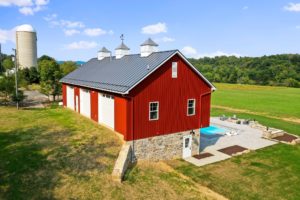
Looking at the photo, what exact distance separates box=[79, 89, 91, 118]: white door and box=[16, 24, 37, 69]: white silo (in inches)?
3212

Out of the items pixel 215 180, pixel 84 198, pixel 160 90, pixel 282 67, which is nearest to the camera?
pixel 84 198

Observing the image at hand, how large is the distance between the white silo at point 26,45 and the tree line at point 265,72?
248 feet

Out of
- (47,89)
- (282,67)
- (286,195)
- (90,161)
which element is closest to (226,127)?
(286,195)

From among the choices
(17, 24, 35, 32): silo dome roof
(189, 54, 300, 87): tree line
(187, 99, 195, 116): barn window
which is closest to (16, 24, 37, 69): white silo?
(17, 24, 35, 32): silo dome roof

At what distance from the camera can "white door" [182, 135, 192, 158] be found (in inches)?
874

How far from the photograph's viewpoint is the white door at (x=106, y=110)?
2100 centimetres

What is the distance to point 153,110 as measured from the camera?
20.0m

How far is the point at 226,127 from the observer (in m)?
33.2

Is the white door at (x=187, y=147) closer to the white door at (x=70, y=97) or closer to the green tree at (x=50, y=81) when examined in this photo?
the white door at (x=70, y=97)

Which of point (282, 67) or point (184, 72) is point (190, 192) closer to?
point (184, 72)

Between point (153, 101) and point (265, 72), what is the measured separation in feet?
355

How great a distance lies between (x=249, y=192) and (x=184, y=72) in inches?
390

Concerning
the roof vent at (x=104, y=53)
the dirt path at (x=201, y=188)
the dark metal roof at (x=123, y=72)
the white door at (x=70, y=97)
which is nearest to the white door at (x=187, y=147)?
the dirt path at (x=201, y=188)

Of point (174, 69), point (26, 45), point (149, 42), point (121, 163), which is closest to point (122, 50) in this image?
point (149, 42)
